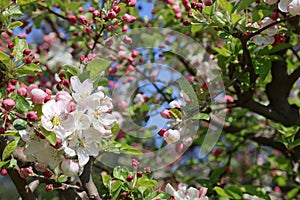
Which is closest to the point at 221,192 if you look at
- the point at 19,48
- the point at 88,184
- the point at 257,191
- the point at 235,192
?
the point at 235,192

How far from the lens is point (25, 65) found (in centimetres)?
154

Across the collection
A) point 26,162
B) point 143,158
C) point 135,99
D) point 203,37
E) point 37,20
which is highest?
point 203,37

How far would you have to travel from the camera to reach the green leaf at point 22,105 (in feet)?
4.59

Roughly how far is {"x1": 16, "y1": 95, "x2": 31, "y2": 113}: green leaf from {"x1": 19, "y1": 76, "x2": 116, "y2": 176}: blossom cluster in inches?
2.2

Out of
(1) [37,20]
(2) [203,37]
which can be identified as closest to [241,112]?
(2) [203,37]

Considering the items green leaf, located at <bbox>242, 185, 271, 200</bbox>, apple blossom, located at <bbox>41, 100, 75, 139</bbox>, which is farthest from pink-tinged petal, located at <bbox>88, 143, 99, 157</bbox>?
green leaf, located at <bbox>242, 185, 271, 200</bbox>

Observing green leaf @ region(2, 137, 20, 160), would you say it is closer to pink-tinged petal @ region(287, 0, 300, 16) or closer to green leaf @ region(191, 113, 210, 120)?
green leaf @ region(191, 113, 210, 120)

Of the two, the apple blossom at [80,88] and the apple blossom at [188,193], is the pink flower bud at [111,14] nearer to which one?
the apple blossom at [80,88]

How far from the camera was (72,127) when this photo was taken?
1.37 meters

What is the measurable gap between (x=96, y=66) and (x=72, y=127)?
0.74 feet

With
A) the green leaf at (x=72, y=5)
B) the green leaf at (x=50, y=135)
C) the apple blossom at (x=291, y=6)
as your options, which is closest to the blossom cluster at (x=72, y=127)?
the green leaf at (x=50, y=135)

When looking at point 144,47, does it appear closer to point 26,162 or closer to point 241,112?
point 241,112

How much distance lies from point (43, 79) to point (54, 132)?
1488mm

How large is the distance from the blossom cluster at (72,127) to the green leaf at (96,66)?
8cm
